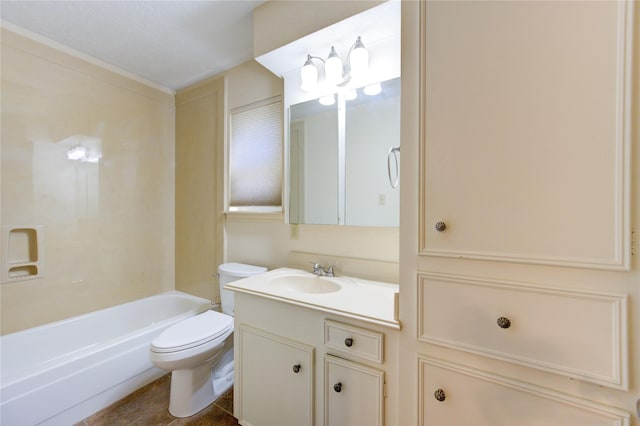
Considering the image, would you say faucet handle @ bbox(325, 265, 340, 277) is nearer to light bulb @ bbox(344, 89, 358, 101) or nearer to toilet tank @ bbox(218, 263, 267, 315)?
toilet tank @ bbox(218, 263, 267, 315)

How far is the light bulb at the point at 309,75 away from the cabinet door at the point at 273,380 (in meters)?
1.46

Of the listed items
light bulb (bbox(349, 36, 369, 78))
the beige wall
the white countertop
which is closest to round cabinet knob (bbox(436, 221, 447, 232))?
the white countertop

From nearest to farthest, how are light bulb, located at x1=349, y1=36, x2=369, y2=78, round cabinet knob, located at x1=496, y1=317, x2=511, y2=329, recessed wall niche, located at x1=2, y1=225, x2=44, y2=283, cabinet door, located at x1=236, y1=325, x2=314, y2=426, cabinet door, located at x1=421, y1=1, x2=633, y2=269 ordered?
cabinet door, located at x1=421, y1=1, x2=633, y2=269 → round cabinet knob, located at x1=496, y1=317, x2=511, y2=329 → cabinet door, located at x1=236, y1=325, x2=314, y2=426 → light bulb, located at x1=349, y1=36, x2=369, y2=78 → recessed wall niche, located at x1=2, y1=225, x2=44, y2=283

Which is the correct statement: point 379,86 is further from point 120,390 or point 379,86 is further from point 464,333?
point 120,390

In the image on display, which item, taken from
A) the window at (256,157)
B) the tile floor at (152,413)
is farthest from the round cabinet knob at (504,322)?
the tile floor at (152,413)

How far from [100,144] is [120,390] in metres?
1.92

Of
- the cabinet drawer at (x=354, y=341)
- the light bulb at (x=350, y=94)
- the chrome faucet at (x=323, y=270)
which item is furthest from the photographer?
the chrome faucet at (x=323, y=270)

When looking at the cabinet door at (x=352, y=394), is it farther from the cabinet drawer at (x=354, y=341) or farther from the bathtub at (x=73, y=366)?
the bathtub at (x=73, y=366)

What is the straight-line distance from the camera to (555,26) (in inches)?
27.3

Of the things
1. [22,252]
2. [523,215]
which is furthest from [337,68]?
[22,252]

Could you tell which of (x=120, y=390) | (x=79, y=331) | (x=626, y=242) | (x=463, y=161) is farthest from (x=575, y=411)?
(x=79, y=331)

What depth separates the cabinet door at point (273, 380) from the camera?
45.0 inches

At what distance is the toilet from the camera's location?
143cm

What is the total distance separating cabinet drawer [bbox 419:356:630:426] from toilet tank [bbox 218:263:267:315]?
1.33 meters
